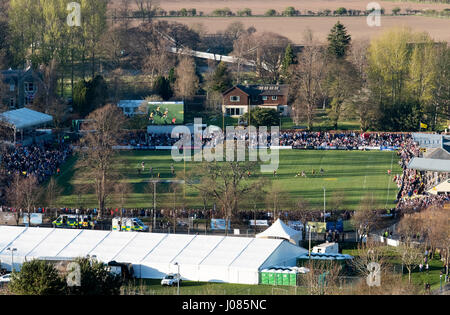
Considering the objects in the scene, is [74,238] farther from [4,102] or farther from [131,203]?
[4,102]

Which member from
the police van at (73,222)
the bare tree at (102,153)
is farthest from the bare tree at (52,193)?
the police van at (73,222)

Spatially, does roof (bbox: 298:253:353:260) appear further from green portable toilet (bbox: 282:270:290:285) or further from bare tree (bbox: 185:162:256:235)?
bare tree (bbox: 185:162:256:235)

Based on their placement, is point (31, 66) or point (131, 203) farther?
point (31, 66)

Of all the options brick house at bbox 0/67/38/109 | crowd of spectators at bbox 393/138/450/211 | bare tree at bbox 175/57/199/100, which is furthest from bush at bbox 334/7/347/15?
crowd of spectators at bbox 393/138/450/211

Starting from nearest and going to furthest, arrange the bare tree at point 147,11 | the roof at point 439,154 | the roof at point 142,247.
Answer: the roof at point 142,247, the roof at point 439,154, the bare tree at point 147,11

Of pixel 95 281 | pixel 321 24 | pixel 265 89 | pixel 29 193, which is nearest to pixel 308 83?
pixel 265 89

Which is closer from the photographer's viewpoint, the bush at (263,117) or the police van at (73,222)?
the police van at (73,222)

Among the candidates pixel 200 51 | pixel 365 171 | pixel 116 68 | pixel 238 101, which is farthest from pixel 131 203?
pixel 200 51

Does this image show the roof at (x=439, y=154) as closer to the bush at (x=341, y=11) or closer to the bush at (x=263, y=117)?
the bush at (x=263, y=117)
